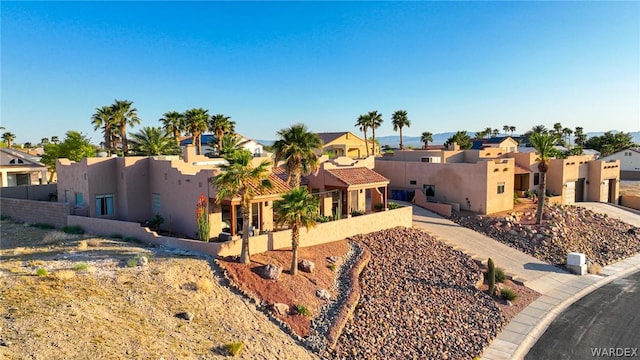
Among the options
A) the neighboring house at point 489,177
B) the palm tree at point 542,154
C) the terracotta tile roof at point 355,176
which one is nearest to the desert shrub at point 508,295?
the terracotta tile roof at point 355,176

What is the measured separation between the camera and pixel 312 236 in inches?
1125

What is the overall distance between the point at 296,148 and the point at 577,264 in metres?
22.8

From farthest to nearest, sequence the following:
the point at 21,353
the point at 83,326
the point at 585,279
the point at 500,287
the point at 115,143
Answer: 1. the point at 115,143
2. the point at 585,279
3. the point at 500,287
4. the point at 83,326
5. the point at 21,353

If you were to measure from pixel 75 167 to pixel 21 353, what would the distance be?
22645 millimetres

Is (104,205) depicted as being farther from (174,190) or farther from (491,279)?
(491,279)

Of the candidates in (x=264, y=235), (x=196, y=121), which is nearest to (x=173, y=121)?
(x=196, y=121)

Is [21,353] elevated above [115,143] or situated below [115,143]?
below

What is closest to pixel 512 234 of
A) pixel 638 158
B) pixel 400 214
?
pixel 400 214

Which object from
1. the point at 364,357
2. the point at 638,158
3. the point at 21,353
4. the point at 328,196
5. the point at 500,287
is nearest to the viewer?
the point at 21,353

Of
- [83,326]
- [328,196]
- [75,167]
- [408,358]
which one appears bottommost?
[408,358]

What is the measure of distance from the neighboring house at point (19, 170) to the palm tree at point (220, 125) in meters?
22.3

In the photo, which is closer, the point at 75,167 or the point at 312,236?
the point at 312,236

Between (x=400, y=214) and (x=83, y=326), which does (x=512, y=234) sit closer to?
(x=400, y=214)

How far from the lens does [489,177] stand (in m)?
41.6
